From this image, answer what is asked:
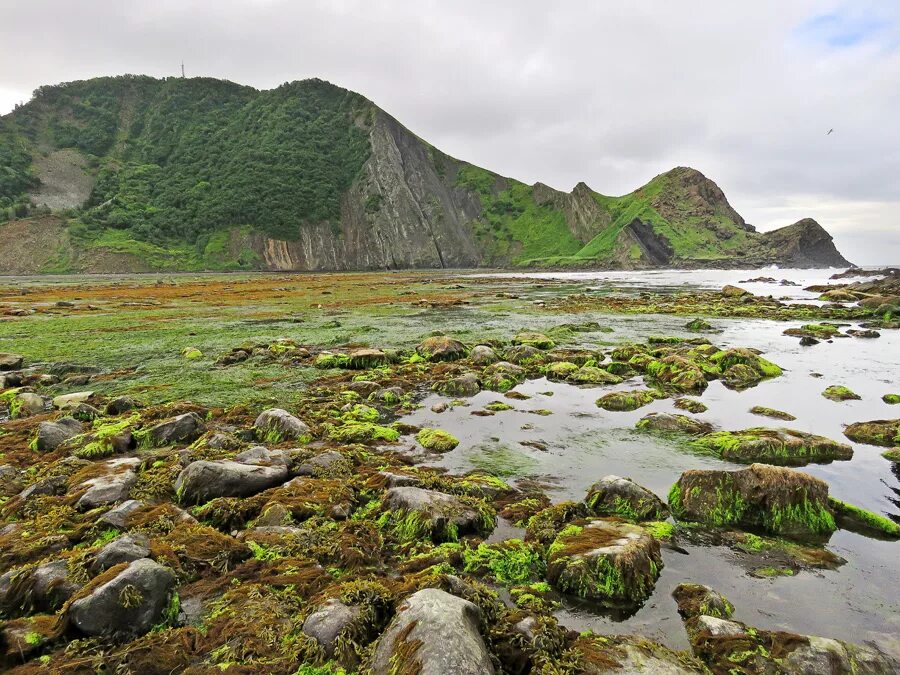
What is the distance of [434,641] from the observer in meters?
4.06

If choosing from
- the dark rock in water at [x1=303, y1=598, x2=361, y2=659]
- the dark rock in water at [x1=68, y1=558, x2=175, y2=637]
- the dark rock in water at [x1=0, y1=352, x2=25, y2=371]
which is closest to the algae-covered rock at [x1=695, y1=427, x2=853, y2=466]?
A: the dark rock in water at [x1=303, y1=598, x2=361, y2=659]

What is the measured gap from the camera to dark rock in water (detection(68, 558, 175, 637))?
4.56 metres

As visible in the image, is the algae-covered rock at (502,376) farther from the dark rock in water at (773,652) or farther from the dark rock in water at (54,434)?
the dark rock in water at (54,434)

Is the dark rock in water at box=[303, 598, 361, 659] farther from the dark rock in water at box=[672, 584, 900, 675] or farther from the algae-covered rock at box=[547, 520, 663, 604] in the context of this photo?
the dark rock in water at box=[672, 584, 900, 675]

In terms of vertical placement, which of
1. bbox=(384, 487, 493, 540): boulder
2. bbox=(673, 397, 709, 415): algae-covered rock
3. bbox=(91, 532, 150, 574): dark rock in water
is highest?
bbox=(91, 532, 150, 574): dark rock in water

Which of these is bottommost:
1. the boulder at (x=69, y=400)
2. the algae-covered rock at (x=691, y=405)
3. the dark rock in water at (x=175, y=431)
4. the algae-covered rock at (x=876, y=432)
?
the boulder at (x=69, y=400)

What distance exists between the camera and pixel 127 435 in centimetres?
1025

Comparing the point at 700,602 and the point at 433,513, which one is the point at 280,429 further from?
the point at 700,602

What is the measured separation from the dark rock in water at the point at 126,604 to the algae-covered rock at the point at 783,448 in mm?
10333

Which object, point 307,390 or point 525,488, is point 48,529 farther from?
point 307,390

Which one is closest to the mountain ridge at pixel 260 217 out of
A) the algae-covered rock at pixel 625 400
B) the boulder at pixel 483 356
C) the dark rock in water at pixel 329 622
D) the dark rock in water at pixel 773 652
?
the boulder at pixel 483 356

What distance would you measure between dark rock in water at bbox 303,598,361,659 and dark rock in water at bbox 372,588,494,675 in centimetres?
52

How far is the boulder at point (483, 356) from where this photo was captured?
18.4m

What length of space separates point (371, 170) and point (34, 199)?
115216 mm
